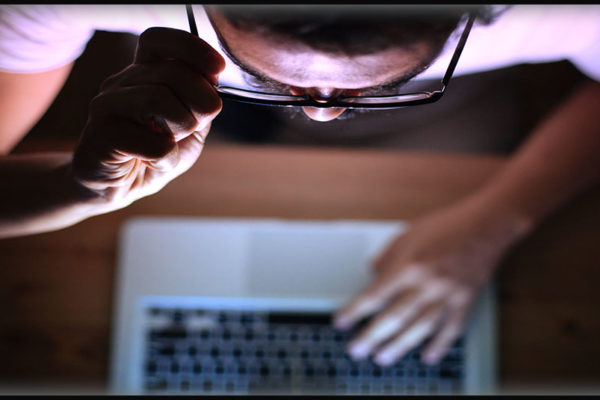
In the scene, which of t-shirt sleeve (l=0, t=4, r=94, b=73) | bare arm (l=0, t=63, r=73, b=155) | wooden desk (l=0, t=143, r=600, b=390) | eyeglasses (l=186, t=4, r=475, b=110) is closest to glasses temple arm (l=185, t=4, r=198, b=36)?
eyeglasses (l=186, t=4, r=475, b=110)

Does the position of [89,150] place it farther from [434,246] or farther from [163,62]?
[434,246]

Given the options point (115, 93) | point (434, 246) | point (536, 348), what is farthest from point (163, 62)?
point (536, 348)

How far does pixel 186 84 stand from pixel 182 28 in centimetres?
3

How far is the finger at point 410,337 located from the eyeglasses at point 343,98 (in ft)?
1.43

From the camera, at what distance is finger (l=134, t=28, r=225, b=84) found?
11.5 inches

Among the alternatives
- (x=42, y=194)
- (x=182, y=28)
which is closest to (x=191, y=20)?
(x=182, y=28)

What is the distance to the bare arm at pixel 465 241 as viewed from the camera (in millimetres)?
661

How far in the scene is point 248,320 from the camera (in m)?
0.65

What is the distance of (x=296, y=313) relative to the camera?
0.65m

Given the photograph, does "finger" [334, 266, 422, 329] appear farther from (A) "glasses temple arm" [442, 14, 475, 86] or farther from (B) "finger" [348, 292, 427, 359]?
(A) "glasses temple arm" [442, 14, 475, 86]

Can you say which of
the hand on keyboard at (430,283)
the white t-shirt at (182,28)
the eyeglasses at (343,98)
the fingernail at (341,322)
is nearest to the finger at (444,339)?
the hand on keyboard at (430,283)

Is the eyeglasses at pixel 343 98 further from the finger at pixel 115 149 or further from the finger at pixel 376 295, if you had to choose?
the finger at pixel 376 295

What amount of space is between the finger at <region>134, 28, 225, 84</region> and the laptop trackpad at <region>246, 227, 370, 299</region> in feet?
1.25

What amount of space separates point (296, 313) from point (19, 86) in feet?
1.36
